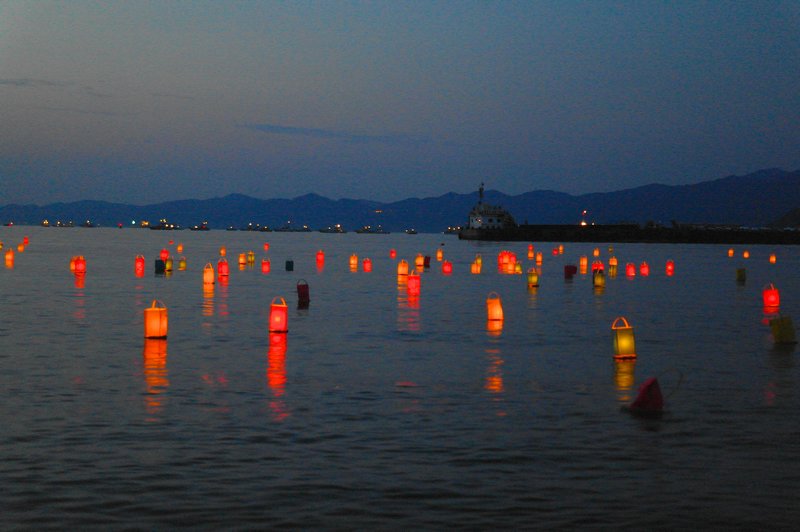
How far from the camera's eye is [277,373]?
20.7 meters

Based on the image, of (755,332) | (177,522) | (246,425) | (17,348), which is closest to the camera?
(177,522)

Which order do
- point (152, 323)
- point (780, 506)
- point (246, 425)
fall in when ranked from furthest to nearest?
1. point (152, 323)
2. point (246, 425)
3. point (780, 506)

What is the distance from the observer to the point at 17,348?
23953 millimetres

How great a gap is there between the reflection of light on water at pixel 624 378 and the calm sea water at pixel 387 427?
2.7 inches

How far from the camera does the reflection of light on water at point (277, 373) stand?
1647 centimetres

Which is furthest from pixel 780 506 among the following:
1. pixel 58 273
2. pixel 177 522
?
pixel 58 273

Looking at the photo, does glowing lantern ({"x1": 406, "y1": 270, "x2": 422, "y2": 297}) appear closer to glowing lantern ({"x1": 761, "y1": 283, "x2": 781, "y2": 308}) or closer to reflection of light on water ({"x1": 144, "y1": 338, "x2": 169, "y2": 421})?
glowing lantern ({"x1": 761, "y1": 283, "x2": 781, "y2": 308})

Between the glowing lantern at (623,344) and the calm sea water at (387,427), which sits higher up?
the glowing lantern at (623,344)

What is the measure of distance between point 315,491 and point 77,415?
18.5ft

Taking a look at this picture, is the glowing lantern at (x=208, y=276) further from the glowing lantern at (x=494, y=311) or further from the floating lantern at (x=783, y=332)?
the floating lantern at (x=783, y=332)

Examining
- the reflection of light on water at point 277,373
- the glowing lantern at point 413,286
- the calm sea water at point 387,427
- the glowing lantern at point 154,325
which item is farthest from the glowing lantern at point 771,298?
the glowing lantern at point 154,325

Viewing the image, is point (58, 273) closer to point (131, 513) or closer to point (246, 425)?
point (246, 425)

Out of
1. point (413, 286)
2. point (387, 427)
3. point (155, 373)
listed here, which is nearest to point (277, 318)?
point (155, 373)

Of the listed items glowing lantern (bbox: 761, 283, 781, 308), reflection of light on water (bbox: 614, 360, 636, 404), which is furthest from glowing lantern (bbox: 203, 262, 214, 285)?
reflection of light on water (bbox: 614, 360, 636, 404)
